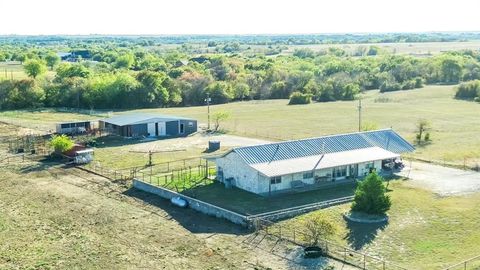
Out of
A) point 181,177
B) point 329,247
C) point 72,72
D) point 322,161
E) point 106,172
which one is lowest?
point 106,172

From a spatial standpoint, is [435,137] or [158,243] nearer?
[158,243]

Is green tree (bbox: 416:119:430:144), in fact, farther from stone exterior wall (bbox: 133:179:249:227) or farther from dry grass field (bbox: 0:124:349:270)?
dry grass field (bbox: 0:124:349:270)

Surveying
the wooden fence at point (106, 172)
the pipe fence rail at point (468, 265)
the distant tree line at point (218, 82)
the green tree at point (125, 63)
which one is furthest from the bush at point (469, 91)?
the green tree at point (125, 63)

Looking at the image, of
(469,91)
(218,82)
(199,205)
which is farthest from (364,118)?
(199,205)

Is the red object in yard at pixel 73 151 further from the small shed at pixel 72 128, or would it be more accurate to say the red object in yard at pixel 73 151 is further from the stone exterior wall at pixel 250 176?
the stone exterior wall at pixel 250 176

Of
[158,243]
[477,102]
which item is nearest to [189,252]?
[158,243]

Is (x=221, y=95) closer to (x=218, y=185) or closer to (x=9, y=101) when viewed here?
(x=9, y=101)

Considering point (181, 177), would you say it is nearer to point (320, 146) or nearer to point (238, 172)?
point (238, 172)

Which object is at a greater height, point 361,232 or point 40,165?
point 361,232
